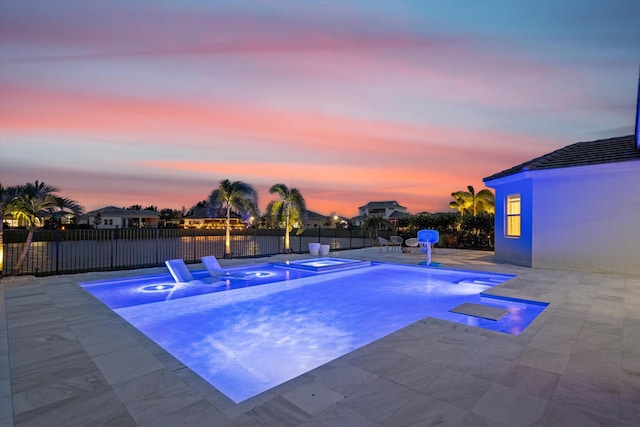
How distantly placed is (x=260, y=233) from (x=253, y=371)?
4370cm

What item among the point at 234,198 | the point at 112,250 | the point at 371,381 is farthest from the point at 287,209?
the point at 371,381

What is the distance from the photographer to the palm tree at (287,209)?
1662 centimetres

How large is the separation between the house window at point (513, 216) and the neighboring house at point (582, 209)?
18 centimetres

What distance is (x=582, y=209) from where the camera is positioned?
9.59 m

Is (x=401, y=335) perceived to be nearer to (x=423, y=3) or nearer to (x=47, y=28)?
(x=423, y=3)

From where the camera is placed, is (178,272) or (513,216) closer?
(178,272)

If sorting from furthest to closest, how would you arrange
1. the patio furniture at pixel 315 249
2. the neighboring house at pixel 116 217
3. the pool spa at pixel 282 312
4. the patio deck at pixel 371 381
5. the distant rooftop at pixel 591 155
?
the neighboring house at pixel 116 217 → the patio furniture at pixel 315 249 → the distant rooftop at pixel 591 155 → the pool spa at pixel 282 312 → the patio deck at pixel 371 381

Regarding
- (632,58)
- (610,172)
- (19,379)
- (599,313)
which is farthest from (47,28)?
(632,58)

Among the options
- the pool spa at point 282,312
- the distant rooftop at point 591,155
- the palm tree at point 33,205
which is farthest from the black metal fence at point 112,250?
the distant rooftop at point 591,155

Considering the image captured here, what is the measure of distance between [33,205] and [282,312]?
773cm

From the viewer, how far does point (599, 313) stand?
16.4 feet

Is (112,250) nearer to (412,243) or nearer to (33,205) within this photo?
(33,205)

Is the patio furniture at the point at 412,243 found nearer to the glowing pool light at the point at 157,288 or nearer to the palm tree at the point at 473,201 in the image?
the glowing pool light at the point at 157,288

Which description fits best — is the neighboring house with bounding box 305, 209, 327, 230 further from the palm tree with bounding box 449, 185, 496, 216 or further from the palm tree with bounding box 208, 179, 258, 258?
the palm tree with bounding box 208, 179, 258, 258
